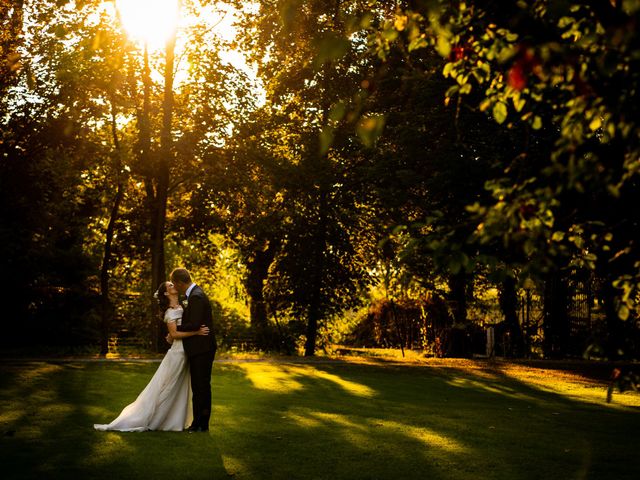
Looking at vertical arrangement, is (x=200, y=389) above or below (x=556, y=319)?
below

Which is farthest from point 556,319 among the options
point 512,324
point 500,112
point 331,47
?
point 331,47

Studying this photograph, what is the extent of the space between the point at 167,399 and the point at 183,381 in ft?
1.12

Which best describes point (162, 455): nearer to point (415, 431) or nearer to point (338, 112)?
point (415, 431)

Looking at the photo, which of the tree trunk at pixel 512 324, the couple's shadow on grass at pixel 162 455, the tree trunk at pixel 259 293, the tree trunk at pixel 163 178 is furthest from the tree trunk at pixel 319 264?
the couple's shadow on grass at pixel 162 455

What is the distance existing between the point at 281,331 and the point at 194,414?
21155 millimetres

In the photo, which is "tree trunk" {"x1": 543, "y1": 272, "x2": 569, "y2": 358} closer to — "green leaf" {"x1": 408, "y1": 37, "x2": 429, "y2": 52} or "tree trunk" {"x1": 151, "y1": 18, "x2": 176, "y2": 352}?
"tree trunk" {"x1": 151, "y1": 18, "x2": 176, "y2": 352}

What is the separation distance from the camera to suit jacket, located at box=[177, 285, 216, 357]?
11.3m

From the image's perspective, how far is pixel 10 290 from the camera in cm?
2823

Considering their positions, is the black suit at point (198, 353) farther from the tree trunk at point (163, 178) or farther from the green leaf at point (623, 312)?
the tree trunk at point (163, 178)

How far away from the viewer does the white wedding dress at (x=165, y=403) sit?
436 inches

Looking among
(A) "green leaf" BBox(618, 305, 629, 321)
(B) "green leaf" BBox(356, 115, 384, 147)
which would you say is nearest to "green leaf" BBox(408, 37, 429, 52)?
(B) "green leaf" BBox(356, 115, 384, 147)

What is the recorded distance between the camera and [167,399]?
37.0 feet

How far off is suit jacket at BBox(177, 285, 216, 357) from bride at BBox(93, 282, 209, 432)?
0.29 feet

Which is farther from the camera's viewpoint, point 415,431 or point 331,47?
point 415,431
